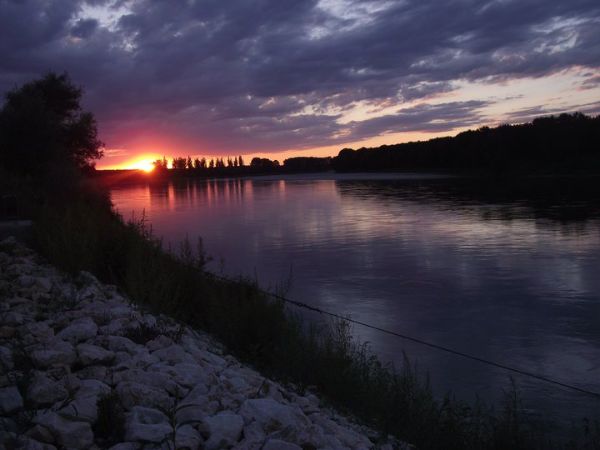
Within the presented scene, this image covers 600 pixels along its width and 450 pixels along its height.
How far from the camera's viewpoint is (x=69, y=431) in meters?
3.75

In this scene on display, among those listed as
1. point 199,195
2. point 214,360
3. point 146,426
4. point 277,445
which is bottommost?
point 199,195

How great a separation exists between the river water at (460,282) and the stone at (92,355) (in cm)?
519

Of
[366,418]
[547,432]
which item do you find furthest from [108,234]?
[547,432]

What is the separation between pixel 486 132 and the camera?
125750 mm

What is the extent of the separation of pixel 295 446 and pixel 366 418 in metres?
2.85

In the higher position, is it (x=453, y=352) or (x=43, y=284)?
(x=43, y=284)

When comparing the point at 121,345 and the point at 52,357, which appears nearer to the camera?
the point at 52,357

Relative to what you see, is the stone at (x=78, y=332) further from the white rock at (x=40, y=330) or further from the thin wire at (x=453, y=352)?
the thin wire at (x=453, y=352)

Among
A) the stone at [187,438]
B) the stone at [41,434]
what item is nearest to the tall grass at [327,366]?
the stone at [187,438]

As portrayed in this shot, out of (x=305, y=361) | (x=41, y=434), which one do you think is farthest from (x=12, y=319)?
(x=305, y=361)

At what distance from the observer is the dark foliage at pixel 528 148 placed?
317 ft

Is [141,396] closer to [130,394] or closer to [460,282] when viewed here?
[130,394]

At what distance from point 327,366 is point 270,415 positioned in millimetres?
3256

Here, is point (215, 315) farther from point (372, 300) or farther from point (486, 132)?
point (486, 132)
